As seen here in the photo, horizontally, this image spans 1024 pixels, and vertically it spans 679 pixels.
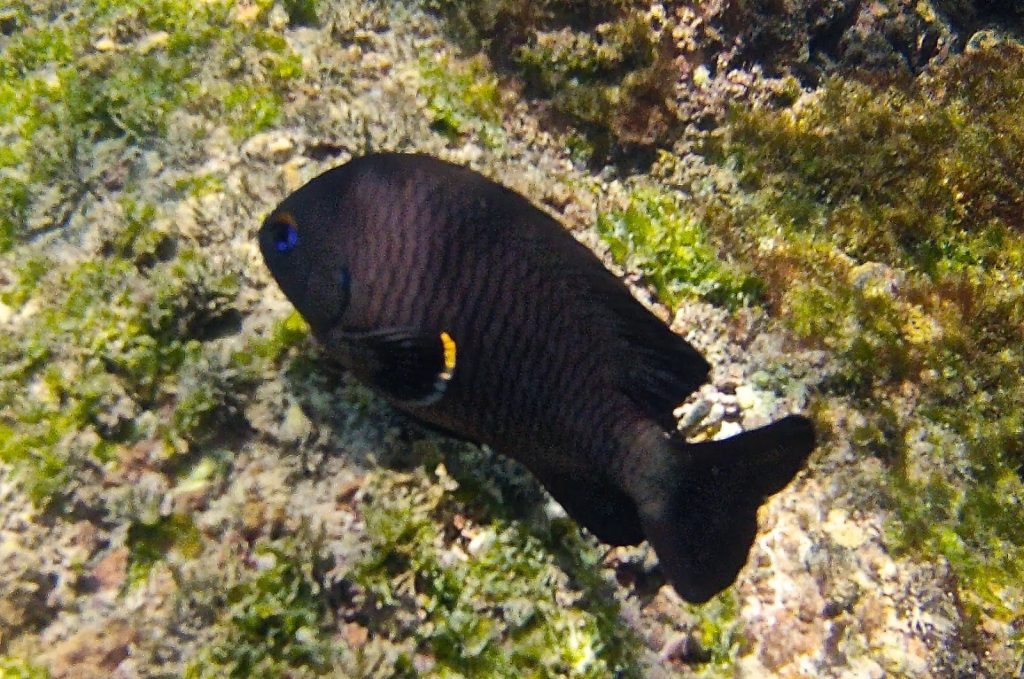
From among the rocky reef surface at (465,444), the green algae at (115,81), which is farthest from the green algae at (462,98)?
the green algae at (115,81)

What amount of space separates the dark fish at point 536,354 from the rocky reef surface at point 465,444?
594 millimetres

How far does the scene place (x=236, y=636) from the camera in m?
2.48

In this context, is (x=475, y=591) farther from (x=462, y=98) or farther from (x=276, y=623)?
(x=462, y=98)

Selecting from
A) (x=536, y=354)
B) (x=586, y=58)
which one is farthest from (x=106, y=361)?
(x=586, y=58)

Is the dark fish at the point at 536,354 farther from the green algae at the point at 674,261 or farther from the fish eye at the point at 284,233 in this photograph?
the green algae at the point at 674,261

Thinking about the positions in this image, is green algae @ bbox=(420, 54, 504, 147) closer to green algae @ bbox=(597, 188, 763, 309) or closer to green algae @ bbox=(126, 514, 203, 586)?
green algae @ bbox=(597, 188, 763, 309)

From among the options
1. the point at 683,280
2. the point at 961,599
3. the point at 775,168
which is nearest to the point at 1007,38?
the point at 775,168

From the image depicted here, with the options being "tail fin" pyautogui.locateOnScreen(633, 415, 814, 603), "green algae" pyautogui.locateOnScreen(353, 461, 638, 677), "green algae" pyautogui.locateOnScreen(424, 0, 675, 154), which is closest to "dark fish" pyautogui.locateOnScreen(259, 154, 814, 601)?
"tail fin" pyautogui.locateOnScreen(633, 415, 814, 603)

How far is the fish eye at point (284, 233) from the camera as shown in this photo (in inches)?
95.9

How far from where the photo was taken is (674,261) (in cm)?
381

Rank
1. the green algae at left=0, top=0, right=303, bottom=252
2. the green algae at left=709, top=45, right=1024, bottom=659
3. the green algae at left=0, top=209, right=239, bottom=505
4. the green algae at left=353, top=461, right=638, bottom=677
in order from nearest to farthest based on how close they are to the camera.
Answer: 1. the green algae at left=353, top=461, right=638, bottom=677
2. the green algae at left=0, top=209, right=239, bottom=505
3. the green algae at left=709, top=45, right=1024, bottom=659
4. the green algae at left=0, top=0, right=303, bottom=252

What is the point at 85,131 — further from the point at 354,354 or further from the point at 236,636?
the point at 236,636

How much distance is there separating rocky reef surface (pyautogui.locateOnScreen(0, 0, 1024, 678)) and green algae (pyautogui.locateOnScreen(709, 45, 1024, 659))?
0.02 meters

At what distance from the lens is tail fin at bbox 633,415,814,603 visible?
2.23m
